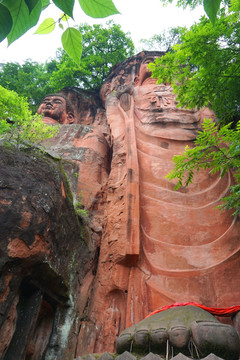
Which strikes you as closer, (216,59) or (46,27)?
(46,27)

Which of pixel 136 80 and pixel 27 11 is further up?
pixel 136 80

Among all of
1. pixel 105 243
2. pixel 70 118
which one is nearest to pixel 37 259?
pixel 105 243

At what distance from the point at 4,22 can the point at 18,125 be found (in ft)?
18.0

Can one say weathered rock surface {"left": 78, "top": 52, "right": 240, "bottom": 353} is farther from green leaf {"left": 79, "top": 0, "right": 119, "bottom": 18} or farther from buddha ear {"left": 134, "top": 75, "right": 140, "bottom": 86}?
green leaf {"left": 79, "top": 0, "right": 119, "bottom": 18}

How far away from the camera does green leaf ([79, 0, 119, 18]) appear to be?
2.83ft

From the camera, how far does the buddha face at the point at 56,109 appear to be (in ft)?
35.4

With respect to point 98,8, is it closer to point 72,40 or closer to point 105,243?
point 72,40

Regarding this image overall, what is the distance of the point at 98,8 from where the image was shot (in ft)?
2.87

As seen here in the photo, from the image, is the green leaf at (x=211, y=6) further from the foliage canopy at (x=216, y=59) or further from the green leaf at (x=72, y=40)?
the foliage canopy at (x=216, y=59)

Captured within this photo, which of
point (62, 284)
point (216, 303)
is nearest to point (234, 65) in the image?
point (216, 303)

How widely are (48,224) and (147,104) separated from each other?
19.5 ft

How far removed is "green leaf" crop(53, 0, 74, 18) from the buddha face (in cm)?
1039

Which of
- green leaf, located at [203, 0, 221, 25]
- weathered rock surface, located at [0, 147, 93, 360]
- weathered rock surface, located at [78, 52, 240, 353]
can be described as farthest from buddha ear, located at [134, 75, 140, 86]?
green leaf, located at [203, 0, 221, 25]

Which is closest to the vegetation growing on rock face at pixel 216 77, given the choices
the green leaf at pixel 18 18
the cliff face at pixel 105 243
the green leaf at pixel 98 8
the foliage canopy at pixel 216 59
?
the foliage canopy at pixel 216 59
